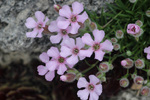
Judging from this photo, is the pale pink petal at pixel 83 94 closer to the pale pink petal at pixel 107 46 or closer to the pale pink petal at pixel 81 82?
the pale pink petal at pixel 81 82

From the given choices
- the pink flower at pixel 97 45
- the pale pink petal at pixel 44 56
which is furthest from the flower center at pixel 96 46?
the pale pink petal at pixel 44 56

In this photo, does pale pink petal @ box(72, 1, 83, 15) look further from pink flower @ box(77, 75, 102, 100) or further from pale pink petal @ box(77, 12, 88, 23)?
pink flower @ box(77, 75, 102, 100)

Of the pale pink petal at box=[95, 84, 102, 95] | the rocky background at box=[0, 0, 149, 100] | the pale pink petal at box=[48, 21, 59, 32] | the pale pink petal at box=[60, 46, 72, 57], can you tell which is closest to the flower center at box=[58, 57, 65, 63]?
the pale pink petal at box=[60, 46, 72, 57]

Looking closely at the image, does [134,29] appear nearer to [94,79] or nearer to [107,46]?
[107,46]

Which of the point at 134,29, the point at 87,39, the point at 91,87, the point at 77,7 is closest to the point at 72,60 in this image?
the point at 87,39

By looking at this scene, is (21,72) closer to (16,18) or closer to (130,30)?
(16,18)

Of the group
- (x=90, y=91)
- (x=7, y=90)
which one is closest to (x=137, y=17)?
(x=90, y=91)
